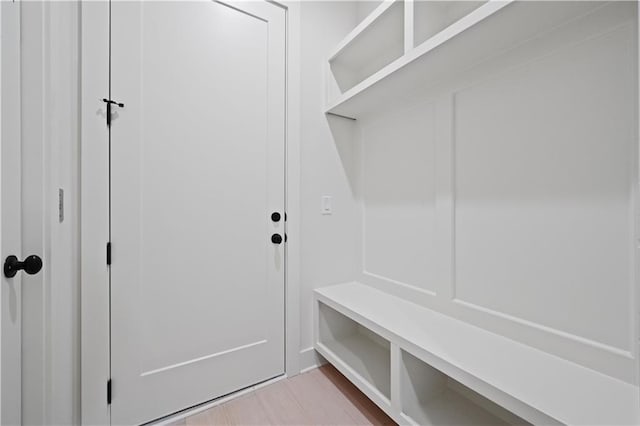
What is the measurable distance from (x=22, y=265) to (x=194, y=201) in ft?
2.10

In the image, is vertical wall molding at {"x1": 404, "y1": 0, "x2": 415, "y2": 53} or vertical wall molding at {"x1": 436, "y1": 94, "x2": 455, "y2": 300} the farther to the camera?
vertical wall molding at {"x1": 436, "y1": 94, "x2": 455, "y2": 300}

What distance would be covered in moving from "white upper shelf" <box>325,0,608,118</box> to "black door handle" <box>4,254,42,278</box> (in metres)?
1.54

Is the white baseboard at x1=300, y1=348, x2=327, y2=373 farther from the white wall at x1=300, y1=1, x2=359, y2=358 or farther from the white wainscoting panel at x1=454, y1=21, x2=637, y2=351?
the white wainscoting panel at x1=454, y1=21, x2=637, y2=351

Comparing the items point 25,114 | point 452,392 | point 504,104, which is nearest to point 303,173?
point 504,104

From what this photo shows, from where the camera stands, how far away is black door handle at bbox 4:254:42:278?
842 mm

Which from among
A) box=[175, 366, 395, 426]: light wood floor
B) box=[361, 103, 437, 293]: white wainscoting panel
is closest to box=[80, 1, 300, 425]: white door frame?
box=[175, 366, 395, 426]: light wood floor

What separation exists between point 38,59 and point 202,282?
1.08 m

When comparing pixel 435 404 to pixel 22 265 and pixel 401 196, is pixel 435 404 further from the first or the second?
pixel 22 265

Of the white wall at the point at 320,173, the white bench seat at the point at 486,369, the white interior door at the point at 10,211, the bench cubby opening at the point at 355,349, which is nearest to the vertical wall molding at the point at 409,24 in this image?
the white wall at the point at 320,173

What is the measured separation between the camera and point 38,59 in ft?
3.13

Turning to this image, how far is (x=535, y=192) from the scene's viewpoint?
1.06 meters

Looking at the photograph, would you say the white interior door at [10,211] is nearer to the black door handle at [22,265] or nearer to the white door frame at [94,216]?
the black door handle at [22,265]

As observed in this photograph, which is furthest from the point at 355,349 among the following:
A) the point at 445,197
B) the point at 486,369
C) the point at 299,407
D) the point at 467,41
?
the point at 467,41

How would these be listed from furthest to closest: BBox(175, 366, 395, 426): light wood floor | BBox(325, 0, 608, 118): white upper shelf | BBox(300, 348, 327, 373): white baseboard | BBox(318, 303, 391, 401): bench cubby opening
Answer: BBox(300, 348, 327, 373): white baseboard, BBox(318, 303, 391, 401): bench cubby opening, BBox(175, 366, 395, 426): light wood floor, BBox(325, 0, 608, 118): white upper shelf
